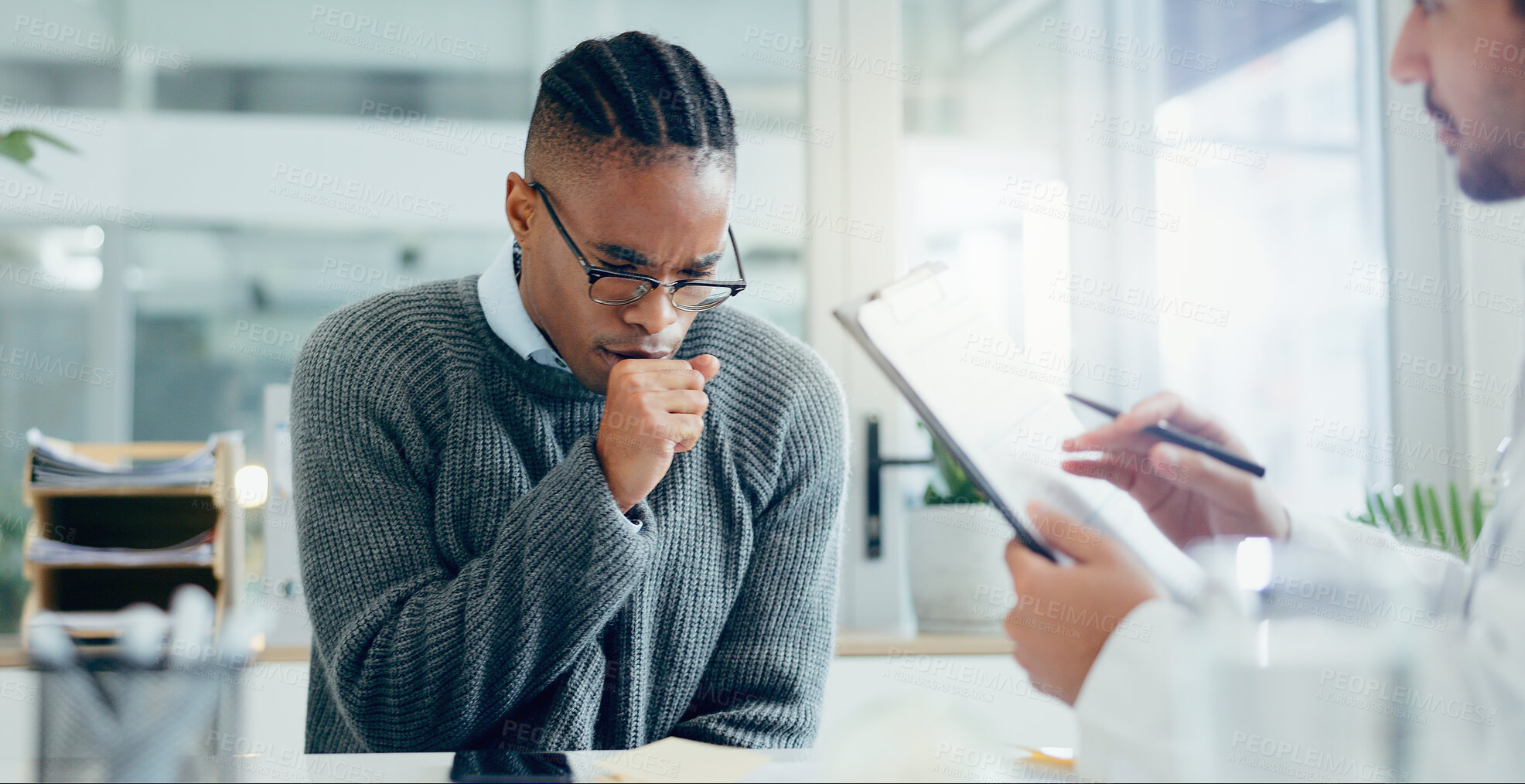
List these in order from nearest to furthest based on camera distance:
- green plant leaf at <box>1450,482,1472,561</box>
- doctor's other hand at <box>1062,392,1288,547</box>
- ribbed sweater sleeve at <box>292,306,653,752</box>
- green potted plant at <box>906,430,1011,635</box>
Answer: doctor's other hand at <box>1062,392,1288,547</box> → ribbed sweater sleeve at <box>292,306,653,752</box> → green plant leaf at <box>1450,482,1472,561</box> → green potted plant at <box>906,430,1011,635</box>

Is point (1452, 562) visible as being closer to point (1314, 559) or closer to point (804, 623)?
point (1314, 559)

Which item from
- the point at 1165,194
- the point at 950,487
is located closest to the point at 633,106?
the point at 950,487

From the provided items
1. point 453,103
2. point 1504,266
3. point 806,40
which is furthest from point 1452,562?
point 453,103

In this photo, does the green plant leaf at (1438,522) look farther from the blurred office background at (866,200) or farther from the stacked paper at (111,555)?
the stacked paper at (111,555)

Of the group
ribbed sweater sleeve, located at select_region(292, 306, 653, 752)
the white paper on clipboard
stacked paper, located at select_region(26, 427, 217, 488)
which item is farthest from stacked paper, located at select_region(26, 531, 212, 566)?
the white paper on clipboard

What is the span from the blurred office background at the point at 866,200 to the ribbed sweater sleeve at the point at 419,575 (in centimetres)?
133

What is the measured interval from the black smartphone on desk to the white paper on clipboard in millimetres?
300

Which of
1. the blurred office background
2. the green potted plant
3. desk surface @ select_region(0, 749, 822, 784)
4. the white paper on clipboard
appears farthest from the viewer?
the blurred office background

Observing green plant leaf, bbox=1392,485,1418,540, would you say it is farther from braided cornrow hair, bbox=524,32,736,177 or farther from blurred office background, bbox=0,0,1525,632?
braided cornrow hair, bbox=524,32,736,177

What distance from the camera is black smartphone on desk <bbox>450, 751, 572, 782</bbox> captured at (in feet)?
1.91

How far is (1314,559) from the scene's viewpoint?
465 mm

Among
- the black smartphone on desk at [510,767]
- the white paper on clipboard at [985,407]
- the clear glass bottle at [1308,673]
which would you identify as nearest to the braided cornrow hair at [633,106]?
the white paper on clipboard at [985,407]

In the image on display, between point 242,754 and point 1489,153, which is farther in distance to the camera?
point 1489,153

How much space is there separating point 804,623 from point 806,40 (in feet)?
5.47
